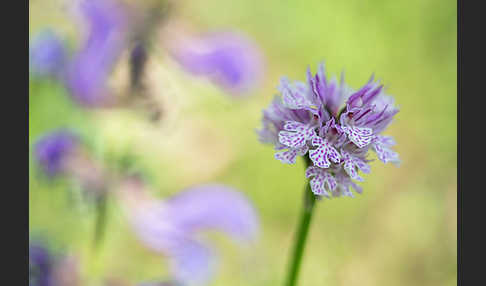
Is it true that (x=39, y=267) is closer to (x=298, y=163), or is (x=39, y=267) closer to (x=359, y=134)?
(x=359, y=134)

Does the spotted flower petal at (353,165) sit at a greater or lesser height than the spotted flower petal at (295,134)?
lesser

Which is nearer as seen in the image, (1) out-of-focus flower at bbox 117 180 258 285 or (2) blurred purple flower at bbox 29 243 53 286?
(2) blurred purple flower at bbox 29 243 53 286

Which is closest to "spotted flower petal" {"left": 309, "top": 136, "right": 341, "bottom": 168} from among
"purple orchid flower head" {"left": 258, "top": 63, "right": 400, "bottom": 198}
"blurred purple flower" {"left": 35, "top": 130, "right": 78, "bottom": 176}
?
"purple orchid flower head" {"left": 258, "top": 63, "right": 400, "bottom": 198}

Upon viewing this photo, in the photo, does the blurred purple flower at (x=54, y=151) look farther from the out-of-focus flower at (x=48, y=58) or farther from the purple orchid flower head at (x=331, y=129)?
the purple orchid flower head at (x=331, y=129)

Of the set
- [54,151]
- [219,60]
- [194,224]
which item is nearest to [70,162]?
[54,151]

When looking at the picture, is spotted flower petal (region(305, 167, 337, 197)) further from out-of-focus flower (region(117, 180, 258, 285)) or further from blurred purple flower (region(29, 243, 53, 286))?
blurred purple flower (region(29, 243, 53, 286))

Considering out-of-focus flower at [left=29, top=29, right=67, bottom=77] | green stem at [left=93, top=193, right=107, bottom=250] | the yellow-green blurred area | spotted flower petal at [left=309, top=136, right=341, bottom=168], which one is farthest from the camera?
the yellow-green blurred area

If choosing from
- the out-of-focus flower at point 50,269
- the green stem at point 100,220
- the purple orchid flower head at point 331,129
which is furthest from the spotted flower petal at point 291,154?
the out-of-focus flower at point 50,269
